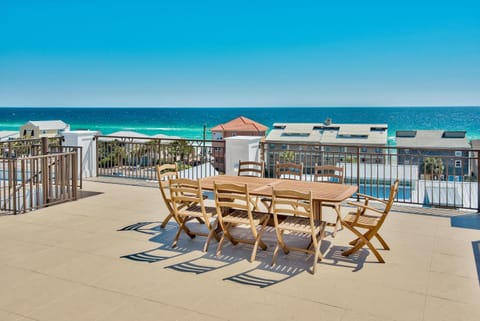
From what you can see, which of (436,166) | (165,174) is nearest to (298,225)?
(165,174)

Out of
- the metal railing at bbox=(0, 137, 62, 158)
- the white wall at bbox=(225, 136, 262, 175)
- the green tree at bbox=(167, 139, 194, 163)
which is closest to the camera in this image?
the metal railing at bbox=(0, 137, 62, 158)

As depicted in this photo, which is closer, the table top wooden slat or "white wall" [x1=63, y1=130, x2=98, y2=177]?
the table top wooden slat

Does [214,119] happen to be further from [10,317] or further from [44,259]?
[10,317]

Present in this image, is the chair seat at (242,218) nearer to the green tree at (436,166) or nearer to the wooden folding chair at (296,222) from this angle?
the wooden folding chair at (296,222)

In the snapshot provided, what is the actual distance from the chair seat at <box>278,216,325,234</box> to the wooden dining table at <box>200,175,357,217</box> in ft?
0.82

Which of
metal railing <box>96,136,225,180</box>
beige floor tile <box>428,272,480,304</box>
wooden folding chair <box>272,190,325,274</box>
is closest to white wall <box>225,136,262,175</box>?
metal railing <box>96,136,225,180</box>

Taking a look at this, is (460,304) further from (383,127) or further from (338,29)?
(383,127)

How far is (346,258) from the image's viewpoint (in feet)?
13.6

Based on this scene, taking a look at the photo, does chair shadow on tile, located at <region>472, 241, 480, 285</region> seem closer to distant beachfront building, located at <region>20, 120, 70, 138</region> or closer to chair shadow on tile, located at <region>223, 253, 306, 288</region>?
chair shadow on tile, located at <region>223, 253, 306, 288</region>

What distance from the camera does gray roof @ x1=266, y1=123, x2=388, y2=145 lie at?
41.7 meters

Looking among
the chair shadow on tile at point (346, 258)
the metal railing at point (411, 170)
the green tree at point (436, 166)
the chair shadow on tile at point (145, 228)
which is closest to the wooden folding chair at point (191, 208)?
the chair shadow on tile at point (145, 228)

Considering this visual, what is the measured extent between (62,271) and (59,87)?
51931mm

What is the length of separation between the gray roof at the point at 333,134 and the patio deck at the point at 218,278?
36.9m

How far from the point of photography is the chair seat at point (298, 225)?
3.91m
